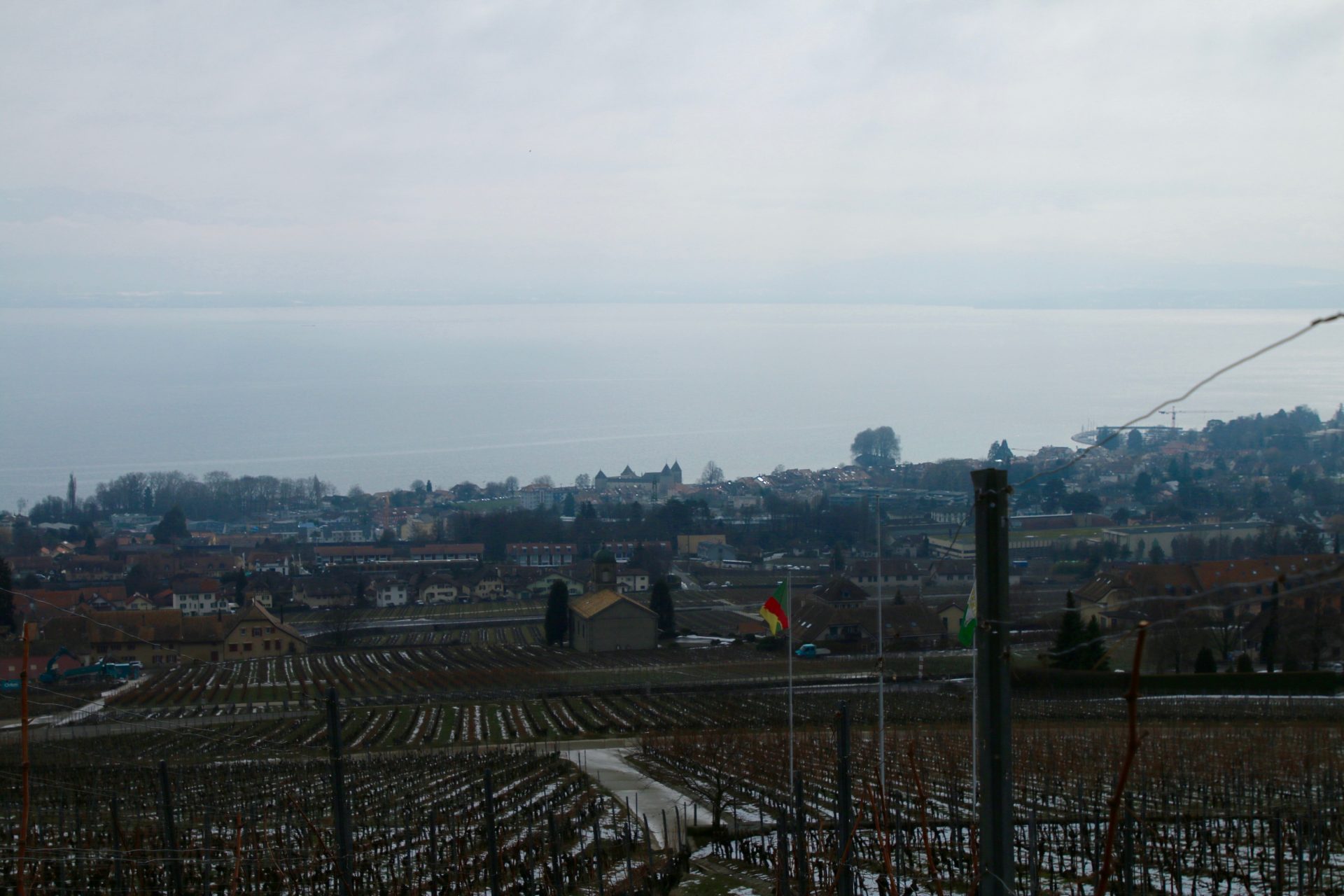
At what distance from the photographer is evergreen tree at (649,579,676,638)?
111 ft

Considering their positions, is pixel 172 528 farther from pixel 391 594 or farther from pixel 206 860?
pixel 206 860

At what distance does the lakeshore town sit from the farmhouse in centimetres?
6

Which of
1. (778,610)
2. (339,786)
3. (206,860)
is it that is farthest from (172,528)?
(339,786)

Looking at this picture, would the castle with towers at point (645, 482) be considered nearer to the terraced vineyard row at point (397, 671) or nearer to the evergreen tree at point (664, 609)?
the evergreen tree at point (664, 609)

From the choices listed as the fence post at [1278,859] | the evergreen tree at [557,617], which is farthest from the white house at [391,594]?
the fence post at [1278,859]

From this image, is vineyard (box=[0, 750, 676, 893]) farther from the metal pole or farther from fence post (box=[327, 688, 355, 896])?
the metal pole

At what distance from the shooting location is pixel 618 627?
3256cm

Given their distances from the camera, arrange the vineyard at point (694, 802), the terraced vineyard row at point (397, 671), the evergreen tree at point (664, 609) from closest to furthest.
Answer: the vineyard at point (694, 802), the terraced vineyard row at point (397, 671), the evergreen tree at point (664, 609)

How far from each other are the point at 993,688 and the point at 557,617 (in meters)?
32.7

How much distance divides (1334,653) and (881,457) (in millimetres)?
72988

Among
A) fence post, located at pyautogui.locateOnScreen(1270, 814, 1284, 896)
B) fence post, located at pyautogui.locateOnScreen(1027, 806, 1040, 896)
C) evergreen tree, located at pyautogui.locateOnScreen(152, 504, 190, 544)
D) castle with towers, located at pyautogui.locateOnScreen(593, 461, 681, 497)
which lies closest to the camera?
fence post, located at pyautogui.locateOnScreen(1027, 806, 1040, 896)

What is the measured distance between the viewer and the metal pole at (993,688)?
8.36 feet

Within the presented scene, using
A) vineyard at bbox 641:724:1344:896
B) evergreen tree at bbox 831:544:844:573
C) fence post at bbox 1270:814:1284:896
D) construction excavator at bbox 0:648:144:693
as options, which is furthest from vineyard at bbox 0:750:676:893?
evergreen tree at bbox 831:544:844:573

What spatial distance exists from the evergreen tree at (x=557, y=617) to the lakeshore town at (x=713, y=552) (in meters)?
0.26
